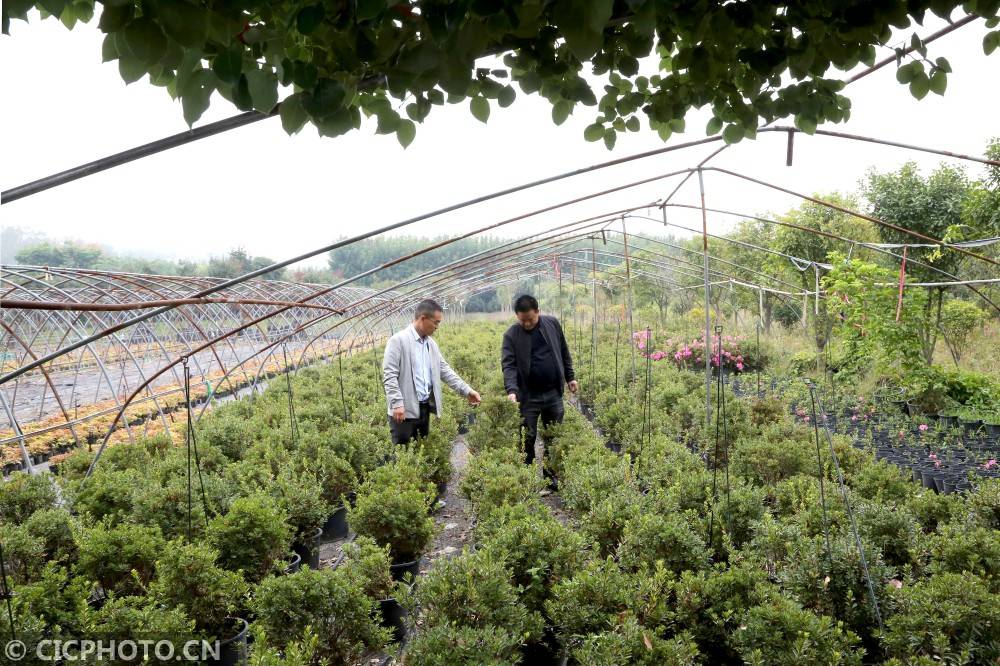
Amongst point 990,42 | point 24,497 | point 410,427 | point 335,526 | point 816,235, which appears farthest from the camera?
point 816,235

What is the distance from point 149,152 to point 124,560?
2716 millimetres

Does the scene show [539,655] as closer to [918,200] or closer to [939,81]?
[939,81]

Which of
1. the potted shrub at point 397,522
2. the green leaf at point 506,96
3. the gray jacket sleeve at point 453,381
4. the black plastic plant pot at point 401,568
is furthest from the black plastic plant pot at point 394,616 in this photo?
the green leaf at point 506,96

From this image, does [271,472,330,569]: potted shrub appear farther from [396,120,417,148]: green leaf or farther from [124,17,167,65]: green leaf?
[124,17,167,65]: green leaf

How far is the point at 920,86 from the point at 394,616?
3.61 meters

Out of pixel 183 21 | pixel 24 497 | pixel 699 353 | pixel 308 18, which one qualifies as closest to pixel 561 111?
pixel 308 18

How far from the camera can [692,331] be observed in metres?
16.4

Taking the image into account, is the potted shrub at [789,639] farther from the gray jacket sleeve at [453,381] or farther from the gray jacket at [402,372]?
the gray jacket sleeve at [453,381]

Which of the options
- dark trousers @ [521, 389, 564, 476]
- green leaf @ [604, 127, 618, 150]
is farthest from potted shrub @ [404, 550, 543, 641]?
dark trousers @ [521, 389, 564, 476]

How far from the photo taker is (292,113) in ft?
4.37

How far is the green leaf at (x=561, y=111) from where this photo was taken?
199cm

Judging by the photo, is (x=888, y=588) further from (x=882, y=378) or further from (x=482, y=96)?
(x=882, y=378)

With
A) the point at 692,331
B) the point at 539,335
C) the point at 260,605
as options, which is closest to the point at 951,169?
the point at 692,331

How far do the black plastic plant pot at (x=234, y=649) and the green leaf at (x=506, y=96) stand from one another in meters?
2.80
